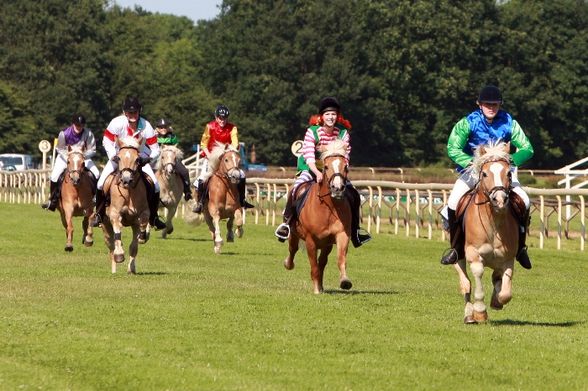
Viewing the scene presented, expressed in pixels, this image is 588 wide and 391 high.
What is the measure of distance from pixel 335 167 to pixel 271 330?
3.62m

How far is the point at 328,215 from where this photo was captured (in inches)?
664

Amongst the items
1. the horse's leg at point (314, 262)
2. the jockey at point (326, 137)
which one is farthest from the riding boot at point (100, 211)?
the horse's leg at point (314, 262)

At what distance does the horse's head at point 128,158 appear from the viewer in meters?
19.8

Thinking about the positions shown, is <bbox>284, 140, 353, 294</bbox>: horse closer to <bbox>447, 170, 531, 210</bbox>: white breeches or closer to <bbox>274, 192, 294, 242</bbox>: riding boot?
<bbox>274, 192, 294, 242</bbox>: riding boot

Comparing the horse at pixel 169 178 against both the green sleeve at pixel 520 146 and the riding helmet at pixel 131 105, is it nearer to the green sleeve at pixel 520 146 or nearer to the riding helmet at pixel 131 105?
the riding helmet at pixel 131 105

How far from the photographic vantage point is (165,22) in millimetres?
175625

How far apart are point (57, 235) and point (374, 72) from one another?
7074 cm

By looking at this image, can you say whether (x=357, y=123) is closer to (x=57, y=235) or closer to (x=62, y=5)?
(x=62, y=5)

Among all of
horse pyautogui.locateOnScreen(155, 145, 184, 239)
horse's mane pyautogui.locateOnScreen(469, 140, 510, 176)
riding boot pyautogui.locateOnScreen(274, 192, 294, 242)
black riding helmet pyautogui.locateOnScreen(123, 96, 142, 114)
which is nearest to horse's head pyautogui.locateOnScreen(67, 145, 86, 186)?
black riding helmet pyautogui.locateOnScreen(123, 96, 142, 114)

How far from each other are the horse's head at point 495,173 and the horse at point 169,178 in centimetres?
1650

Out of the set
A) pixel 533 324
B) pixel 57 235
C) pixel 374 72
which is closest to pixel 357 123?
pixel 374 72

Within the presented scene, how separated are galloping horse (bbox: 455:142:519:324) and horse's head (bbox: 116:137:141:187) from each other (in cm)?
697

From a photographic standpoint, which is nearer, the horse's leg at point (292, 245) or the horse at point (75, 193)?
the horse's leg at point (292, 245)

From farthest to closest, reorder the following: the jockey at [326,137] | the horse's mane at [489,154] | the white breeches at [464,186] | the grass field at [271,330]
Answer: the jockey at [326,137] < the white breeches at [464,186] < the horse's mane at [489,154] < the grass field at [271,330]
